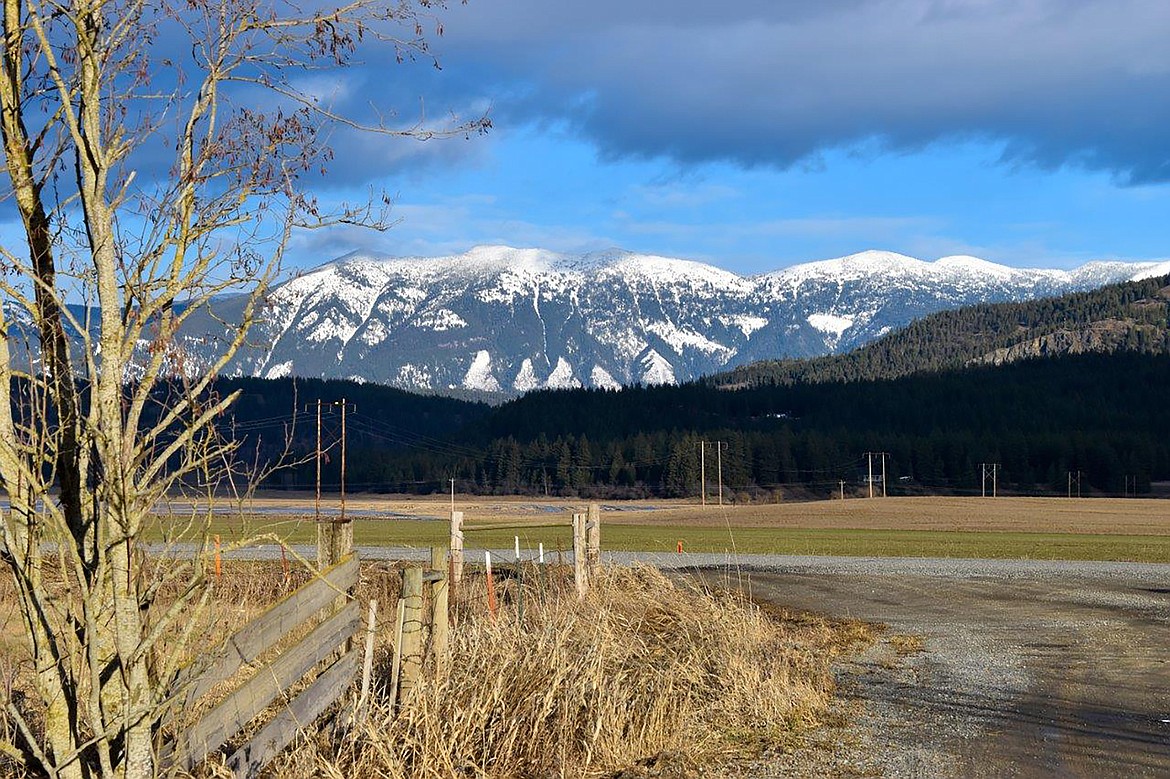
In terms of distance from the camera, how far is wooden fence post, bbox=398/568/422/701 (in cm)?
1002

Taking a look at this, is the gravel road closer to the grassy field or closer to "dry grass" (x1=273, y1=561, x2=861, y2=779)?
"dry grass" (x1=273, y1=561, x2=861, y2=779)

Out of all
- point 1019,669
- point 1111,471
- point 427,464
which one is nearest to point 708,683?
point 1019,669

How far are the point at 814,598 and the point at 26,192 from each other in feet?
66.1

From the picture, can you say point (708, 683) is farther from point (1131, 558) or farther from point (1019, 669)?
point (1131, 558)

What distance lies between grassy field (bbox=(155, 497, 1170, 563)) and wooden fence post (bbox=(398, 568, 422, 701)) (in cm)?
186

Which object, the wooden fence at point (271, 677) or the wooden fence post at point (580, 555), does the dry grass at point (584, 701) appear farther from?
the wooden fence post at point (580, 555)

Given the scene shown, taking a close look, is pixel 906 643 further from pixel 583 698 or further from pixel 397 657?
pixel 397 657

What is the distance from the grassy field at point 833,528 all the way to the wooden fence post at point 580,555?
3733mm

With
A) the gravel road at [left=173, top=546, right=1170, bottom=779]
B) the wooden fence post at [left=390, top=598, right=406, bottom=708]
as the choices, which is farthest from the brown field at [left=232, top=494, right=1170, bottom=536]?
the wooden fence post at [left=390, top=598, right=406, bottom=708]

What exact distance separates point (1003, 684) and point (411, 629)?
7.28 metres

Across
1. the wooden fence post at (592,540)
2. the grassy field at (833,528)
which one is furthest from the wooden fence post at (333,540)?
the wooden fence post at (592,540)

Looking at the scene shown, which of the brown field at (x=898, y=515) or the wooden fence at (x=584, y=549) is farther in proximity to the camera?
the brown field at (x=898, y=515)

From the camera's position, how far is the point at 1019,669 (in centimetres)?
1495

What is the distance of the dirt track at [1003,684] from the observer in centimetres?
1012
